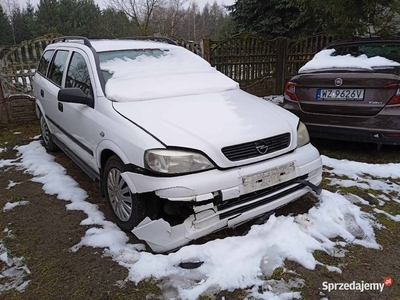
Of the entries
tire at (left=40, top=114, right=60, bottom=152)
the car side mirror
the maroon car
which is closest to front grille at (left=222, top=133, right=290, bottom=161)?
the car side mirror

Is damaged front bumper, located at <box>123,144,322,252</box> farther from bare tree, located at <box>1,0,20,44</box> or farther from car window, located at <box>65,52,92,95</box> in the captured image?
bare tree, located at <box>1,0,20,44</box>

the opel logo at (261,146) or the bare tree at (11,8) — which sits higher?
the bare tree at (11,8)

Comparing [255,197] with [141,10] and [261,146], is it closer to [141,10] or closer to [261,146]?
[261,146]

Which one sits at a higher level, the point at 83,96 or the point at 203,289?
the point at 83,96

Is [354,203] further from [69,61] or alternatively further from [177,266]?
[69,61]

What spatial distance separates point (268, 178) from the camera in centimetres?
261

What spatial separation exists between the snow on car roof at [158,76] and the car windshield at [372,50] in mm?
2135

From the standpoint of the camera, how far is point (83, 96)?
3.21 metres

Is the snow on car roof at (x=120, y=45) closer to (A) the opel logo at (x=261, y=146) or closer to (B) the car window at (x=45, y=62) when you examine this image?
(B) the car window at (x=45, y=62)

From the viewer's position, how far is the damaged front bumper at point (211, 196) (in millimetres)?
2355

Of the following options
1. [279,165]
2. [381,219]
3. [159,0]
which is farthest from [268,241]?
[159,0]

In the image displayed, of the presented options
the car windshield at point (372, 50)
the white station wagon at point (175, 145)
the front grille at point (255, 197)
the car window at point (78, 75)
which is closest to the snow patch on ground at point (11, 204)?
the white station wagon at point (175, 145)

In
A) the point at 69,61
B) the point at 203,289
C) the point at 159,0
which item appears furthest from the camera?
the point at 159,0

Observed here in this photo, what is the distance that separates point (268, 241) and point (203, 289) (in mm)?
666
